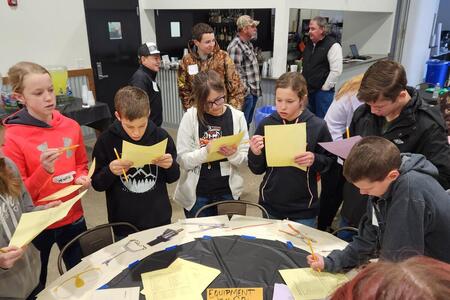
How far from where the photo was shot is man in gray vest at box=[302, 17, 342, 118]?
429cm

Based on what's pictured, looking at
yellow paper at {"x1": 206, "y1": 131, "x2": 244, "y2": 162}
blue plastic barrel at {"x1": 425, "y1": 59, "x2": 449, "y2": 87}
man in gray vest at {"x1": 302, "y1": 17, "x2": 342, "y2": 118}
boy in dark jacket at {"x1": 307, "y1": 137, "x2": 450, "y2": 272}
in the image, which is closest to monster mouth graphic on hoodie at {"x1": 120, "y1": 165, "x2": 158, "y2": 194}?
yellow paper at {"x1": 206, "y1": 131, "x2": 244, "y2": 162}

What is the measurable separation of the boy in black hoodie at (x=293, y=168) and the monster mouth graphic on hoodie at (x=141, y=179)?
0.55 m

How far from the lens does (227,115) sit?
218 centimetres

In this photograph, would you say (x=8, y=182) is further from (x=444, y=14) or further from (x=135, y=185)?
(x=444, y=14)

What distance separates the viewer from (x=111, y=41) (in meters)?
→ 5.39

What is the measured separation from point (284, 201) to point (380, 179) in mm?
781

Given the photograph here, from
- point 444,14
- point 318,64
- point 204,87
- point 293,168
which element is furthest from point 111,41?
point 444,14

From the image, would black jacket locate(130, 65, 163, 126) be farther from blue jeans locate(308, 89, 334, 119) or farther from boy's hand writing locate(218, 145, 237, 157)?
blue jeans locate(308, 89, 334, 119)

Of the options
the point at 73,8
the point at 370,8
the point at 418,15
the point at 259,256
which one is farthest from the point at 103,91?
the point at 418,15

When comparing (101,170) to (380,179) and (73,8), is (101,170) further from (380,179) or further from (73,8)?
(73,8)

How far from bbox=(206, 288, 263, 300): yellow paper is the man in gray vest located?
351 cm

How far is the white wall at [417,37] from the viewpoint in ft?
18.9

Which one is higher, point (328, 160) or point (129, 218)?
point (328, 160)

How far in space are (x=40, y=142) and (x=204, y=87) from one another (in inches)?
35.8
